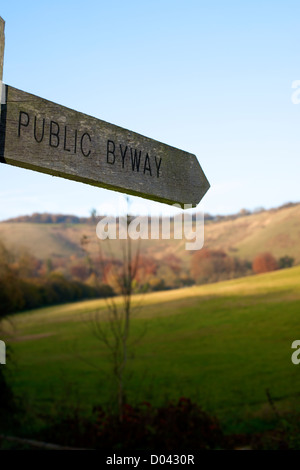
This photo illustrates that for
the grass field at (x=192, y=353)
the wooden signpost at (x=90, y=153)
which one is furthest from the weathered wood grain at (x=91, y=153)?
the grass field at (x=192, y=353)

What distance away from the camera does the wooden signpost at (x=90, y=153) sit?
1831 millimetres

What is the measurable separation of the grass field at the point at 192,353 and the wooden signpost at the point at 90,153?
20.9 feet

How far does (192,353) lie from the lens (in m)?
15.1

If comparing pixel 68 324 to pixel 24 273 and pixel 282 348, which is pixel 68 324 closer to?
pixel 24 273

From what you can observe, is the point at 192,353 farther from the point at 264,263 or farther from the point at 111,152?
the point at 111,152

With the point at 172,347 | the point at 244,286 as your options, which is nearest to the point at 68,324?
the point at 172,347

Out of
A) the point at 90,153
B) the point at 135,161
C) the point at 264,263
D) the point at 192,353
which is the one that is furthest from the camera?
the point at 264,263

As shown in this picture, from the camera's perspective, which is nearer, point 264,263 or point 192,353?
point 192,353

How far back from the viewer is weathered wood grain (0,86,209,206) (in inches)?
72.2

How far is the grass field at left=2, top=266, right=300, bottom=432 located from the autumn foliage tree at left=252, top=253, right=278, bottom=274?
15.2 inches

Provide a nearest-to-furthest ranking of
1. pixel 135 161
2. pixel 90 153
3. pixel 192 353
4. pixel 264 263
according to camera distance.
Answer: pixel 90 153 < pixel 135 161 < pixel 192 353 < pixel 264 263

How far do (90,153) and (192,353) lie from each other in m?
13.7

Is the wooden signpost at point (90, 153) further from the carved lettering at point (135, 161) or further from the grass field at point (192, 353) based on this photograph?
the grass field at point (192, 353)

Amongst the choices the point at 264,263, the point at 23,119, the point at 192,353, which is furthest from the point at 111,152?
the point at 264,263
